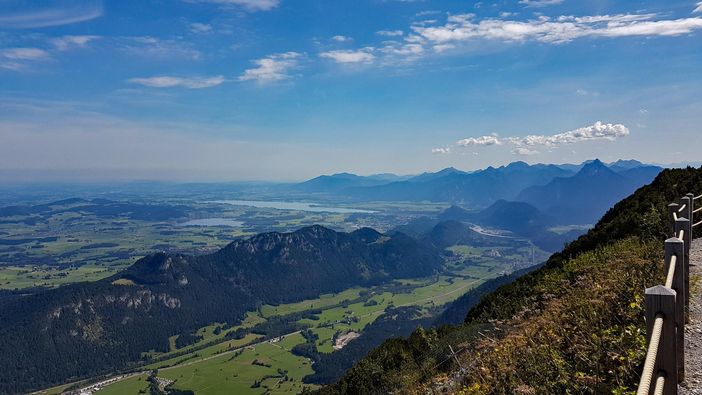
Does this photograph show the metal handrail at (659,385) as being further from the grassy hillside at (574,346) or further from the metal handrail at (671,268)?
the grassy hillside at (574,346)

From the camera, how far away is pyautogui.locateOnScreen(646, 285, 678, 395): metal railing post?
3.92 metres

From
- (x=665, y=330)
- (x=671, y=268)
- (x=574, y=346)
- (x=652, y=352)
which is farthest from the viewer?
(x=574, y=346)

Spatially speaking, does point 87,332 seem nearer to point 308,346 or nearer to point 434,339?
point 308,346

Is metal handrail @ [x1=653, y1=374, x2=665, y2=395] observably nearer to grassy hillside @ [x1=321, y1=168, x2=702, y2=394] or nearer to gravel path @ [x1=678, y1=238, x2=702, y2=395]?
grassy hillside @ [x1=321, y1=168, x2=702, y2=394]

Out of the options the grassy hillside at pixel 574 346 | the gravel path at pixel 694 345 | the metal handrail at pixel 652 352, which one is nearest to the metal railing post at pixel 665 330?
the metal handrail at pixel 652 352

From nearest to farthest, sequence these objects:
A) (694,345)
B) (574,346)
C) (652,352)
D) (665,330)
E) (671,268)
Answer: (652,352), (665,330), (671,268), (694,345), (574,346)

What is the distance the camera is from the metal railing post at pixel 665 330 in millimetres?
3916

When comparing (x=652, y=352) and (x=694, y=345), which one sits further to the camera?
(x=694, y=345)

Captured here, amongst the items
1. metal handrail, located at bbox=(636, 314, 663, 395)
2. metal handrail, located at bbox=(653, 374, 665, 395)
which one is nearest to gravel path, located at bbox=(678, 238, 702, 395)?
metal handrail, located at bbox=(653, 374, 665, 395)

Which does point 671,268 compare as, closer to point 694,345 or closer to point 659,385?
point 659,385

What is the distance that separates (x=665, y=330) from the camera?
394cm

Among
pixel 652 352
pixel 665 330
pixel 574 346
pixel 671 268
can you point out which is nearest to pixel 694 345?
pixel 574 346

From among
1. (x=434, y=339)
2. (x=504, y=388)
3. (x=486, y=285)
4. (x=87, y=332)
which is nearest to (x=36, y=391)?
(x=87, y=332)

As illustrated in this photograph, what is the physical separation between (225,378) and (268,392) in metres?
21.5
